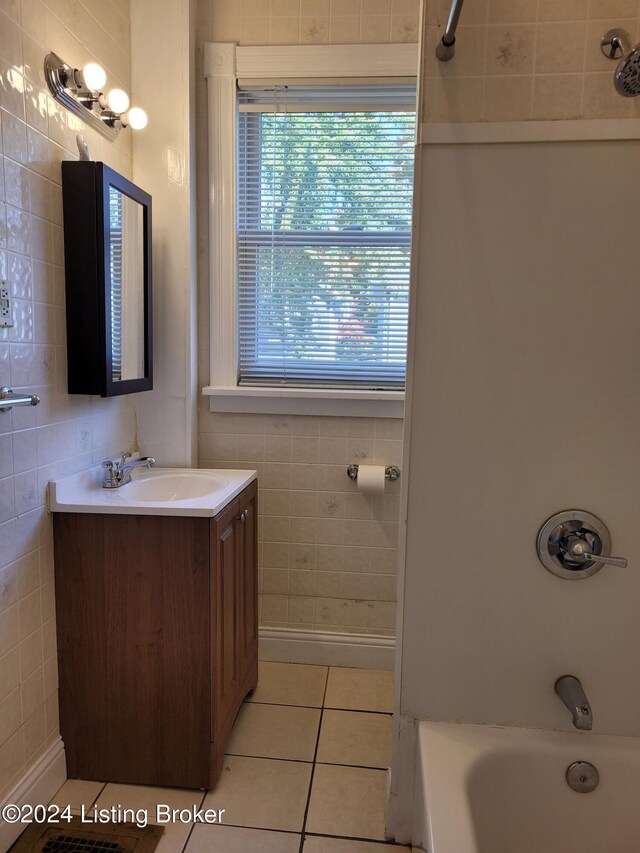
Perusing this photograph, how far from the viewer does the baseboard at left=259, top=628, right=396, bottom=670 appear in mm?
2344

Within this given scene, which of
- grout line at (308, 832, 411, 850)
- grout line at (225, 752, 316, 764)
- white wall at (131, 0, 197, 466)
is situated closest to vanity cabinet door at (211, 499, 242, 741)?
grout line at (225, 752, 316, 764)

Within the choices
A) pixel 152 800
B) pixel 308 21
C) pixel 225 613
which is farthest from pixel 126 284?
pixel 152 800

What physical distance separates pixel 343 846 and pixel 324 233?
6.85 ft

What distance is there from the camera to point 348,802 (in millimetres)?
1622

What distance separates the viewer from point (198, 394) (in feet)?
7.59

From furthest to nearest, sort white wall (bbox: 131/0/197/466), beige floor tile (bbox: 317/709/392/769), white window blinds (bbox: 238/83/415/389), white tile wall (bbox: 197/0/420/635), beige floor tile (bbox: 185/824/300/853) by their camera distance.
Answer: white tile wall (bbox: 197/0/420/635) < white window blinds (bbox: 238/83/415/389) < white wall (bbox: 131/0/197/466) < beige floor tile (bbox: 317/709/392/769) < beige floor tile (bbox: 185/824/300/853)

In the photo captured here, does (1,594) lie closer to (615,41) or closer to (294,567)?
(294,567)

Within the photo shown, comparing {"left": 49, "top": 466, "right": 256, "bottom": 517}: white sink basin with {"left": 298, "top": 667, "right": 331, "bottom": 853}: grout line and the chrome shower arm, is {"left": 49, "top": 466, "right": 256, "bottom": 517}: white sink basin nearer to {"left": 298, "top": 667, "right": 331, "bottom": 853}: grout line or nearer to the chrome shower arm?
{"left": 298, "top": 667, "right": 331, "bottom": 853}: grout line

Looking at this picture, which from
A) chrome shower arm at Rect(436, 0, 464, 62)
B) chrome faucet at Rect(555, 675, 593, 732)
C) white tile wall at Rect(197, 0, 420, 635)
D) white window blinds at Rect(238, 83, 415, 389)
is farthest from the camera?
white tile wall at Rect(197, 0, 420, 635)

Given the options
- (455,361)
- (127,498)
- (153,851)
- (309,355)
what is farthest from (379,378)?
A: (153,851)

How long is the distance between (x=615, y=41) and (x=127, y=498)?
1740 millimetres

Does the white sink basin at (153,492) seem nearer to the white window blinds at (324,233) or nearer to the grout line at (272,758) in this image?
the white window blinds at (324,233)

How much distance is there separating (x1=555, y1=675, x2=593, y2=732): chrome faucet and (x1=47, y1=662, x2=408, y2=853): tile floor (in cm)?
65

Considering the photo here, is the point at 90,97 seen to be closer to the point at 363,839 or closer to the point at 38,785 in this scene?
the point at 38,785
